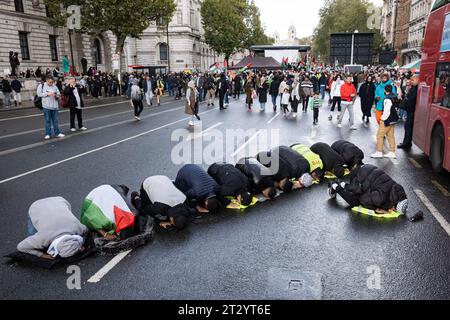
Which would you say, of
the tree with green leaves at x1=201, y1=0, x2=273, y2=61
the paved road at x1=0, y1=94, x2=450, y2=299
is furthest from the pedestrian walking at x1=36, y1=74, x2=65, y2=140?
the tree with green leaves at x1=201, y1=0, x2=273, y2=61

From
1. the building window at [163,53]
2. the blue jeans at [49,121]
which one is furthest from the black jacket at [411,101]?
the building window at [163,53]

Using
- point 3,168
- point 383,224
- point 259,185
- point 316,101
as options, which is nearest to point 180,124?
point 316,101

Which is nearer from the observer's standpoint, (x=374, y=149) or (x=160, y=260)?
(x=160, y=260)

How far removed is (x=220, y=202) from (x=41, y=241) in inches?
108

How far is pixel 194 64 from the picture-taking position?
7512cm

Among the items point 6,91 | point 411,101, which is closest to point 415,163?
point 411,101

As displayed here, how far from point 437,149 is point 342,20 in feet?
272

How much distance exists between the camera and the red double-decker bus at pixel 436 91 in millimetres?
8195

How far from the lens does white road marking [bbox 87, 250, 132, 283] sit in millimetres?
4405

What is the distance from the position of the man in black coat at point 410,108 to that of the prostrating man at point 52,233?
942 centimetres

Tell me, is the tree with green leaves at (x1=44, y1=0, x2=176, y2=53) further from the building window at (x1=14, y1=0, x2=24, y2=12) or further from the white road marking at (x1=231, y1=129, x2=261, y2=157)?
the white road marking at (x1=231, y1=129, x2=261, y2=157)

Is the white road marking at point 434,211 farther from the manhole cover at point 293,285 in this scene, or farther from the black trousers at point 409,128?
the black trousers at point 409,128
